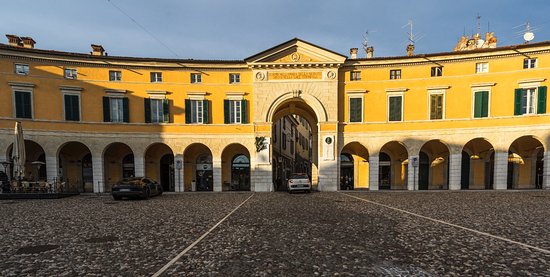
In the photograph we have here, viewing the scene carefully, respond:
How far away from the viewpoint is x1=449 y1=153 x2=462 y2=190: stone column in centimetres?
2308

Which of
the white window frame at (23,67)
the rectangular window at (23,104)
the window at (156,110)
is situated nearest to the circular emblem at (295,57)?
the window at (156,110)

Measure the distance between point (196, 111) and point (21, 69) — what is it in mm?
14764

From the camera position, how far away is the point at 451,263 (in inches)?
203

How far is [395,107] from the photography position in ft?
78.2

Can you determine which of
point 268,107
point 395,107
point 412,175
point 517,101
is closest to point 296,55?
point 268,107

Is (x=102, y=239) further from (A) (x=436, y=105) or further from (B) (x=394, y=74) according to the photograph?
(A) (x=436, y=105)

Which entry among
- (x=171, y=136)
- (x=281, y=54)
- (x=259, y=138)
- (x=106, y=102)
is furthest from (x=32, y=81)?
(x=281, y=54)

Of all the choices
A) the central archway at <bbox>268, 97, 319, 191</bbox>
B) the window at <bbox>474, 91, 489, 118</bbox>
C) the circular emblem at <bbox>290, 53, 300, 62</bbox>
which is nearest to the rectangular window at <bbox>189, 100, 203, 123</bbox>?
the central archway at <bbox>268, 97, 319, 191</bbox>

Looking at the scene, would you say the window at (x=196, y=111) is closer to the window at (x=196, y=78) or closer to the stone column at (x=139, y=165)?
the window at (x=196, y=78)

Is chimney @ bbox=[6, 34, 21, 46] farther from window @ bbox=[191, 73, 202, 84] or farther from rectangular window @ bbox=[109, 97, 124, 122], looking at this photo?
window @ bbox=[191, 73, 202, 84]

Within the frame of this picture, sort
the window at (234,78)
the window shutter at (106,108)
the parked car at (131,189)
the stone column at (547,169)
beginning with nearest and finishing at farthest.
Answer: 1. the parked car at (131,189)
2. the stone column at (547,169)
3. the window shutter at (106,108)
4. the window at (234,78)

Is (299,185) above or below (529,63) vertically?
below

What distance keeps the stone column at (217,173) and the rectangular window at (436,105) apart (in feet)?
65.4

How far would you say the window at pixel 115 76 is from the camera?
2408cm
